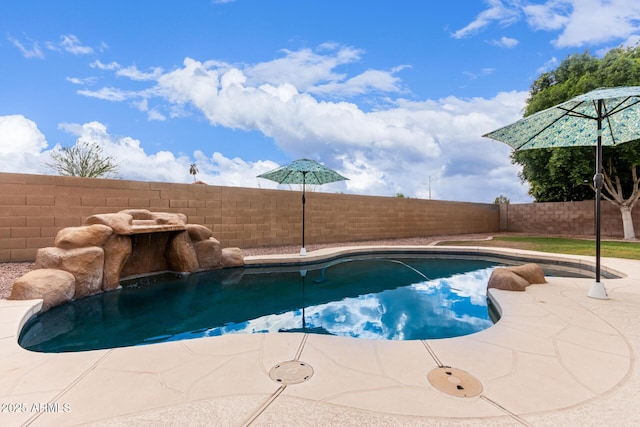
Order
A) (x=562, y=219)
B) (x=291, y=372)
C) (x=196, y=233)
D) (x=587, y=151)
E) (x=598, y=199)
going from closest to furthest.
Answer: (x=291, y=372) < (x=598, y=199) < (x=196, y=233) < (x=587, y=151) < (x=562, y=219)

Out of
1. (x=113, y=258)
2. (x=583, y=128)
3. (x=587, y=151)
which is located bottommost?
(x=113, y=258)

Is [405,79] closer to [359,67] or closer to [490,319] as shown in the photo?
[359,67]

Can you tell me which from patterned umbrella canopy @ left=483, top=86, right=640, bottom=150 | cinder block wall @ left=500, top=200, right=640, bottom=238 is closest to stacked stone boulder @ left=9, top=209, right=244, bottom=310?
patterned umbrella canopy @ left=483, top=86, right=640, bottom=150

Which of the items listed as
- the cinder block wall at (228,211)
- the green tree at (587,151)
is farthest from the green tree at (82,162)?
the green tree at (587,151)

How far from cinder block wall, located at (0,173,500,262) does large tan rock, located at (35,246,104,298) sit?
2.41 metres

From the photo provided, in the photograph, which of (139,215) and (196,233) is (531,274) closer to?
(196,233)

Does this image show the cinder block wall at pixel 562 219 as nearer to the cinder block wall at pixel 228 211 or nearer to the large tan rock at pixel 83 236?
the cinder block wall at pixel 228 211

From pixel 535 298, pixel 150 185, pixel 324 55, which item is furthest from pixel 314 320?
pixel 324 55

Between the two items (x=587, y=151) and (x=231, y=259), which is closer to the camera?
(x=231, y=259)

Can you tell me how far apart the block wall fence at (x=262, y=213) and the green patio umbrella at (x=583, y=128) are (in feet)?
21.6

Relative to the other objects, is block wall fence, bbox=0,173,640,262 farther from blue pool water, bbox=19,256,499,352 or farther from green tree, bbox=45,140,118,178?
green tree, bbox=45,140,118,178

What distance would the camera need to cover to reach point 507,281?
438 cm

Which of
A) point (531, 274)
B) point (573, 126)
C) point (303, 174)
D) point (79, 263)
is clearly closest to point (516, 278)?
point (531, 274)

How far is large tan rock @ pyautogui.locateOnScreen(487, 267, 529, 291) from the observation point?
14.2 ft
